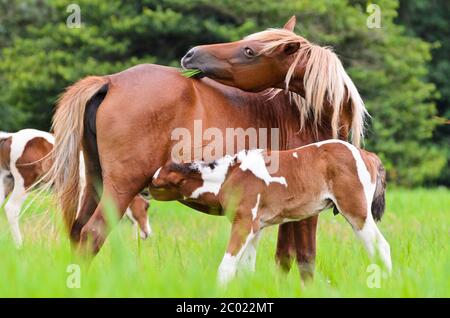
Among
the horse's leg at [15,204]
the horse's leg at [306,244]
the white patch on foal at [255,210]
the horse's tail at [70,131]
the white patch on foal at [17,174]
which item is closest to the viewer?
the white patch on foal at [255,210]

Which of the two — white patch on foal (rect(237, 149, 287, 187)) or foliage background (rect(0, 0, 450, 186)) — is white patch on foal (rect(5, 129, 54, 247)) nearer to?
white patch on foal (rect(237, 149, 287, 187))

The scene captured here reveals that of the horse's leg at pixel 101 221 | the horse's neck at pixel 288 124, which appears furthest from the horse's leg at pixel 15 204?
the horse's neck at pixel 288 124

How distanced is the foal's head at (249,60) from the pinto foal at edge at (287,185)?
0.71 metres

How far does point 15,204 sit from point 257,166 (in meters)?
4.79

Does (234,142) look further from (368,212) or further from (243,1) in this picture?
(243,1)

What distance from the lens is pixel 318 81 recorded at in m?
6.10

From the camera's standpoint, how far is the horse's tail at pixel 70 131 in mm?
5941

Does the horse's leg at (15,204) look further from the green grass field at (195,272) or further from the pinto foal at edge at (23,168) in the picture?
the green grass field at (195,272)

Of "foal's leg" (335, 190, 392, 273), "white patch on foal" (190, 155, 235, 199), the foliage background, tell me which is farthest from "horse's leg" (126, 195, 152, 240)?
the foliage background

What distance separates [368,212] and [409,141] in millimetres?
18282

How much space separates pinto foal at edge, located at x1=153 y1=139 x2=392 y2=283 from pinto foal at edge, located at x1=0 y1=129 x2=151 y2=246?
3.90 m

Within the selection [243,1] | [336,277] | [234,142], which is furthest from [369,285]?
[243,1]

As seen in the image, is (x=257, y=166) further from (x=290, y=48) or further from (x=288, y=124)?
(x=290, y=48)

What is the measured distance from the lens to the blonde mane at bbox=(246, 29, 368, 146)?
611 cm
